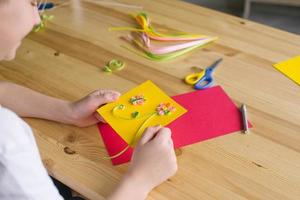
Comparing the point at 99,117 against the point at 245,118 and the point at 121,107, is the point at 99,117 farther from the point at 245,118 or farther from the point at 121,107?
the point at 245,118

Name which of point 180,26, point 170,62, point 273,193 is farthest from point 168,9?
point 273,193

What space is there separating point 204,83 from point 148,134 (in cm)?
24

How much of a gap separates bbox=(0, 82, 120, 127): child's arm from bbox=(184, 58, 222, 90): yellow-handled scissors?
182 mm

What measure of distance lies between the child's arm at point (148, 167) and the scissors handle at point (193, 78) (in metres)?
0.21

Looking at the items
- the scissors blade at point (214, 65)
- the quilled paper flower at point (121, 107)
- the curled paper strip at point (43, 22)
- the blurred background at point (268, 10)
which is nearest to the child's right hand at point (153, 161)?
the quilled paper flower at point (121, 107)

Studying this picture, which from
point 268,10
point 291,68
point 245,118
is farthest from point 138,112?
point 268,10

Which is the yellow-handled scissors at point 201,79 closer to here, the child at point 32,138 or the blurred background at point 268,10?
the child at point 32,138

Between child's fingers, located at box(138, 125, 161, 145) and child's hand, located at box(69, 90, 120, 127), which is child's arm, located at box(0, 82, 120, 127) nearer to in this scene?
child's hand, located at box(69, 90, 120, 127)

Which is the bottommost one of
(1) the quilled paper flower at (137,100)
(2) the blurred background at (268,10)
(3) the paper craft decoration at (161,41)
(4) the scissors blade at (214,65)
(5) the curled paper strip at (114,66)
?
(2) the blurred background at (268,10)

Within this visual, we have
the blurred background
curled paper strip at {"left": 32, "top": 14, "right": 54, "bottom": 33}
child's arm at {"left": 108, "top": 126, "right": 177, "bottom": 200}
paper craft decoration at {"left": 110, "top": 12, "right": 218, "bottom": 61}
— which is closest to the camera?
child's arm at {"left": 108, "top": 126, "right": 177, "bottom": 200}

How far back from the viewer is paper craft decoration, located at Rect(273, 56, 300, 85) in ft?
3.00

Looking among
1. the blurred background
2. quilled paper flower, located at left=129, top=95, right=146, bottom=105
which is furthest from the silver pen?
the blurred background

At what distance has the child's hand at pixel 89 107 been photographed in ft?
2.70

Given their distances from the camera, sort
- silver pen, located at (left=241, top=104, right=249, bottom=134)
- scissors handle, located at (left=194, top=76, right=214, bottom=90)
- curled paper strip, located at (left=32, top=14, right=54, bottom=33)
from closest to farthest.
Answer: silver pen, located at (left=241, top=104, right=249, bottom=134), scissors handle, located at (left=194, top=76, right=214, bottom=90), curled paper strip, located at (left=32, top=14, right=54, bottom=33)
